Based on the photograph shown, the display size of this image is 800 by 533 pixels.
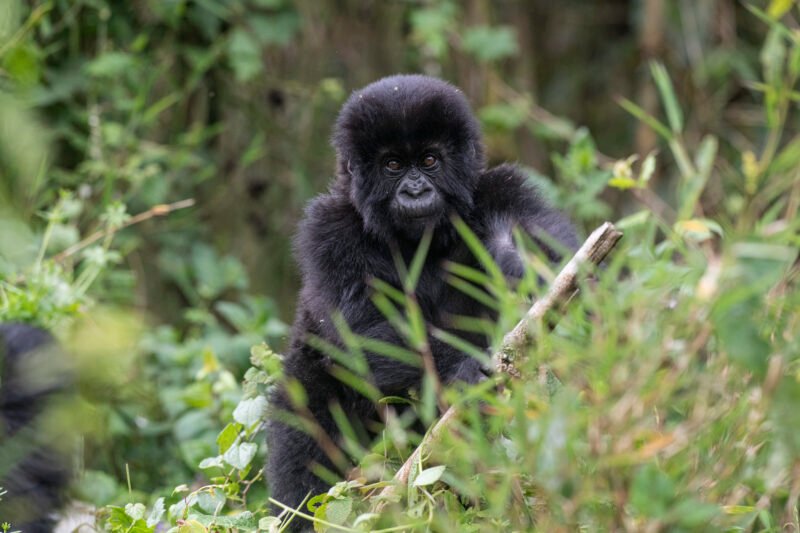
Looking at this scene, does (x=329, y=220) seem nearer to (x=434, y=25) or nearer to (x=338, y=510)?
(x=338, y=510)

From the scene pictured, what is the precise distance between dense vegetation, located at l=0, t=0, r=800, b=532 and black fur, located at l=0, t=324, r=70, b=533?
0.14 meters

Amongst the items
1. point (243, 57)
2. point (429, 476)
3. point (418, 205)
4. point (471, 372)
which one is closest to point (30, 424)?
point (418, 205)

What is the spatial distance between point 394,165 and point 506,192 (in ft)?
1.00

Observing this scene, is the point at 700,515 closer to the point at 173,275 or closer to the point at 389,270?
the point at 389,270

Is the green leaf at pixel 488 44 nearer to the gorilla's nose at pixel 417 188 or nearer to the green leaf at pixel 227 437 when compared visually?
the gorilla's nose at pixel 417 188

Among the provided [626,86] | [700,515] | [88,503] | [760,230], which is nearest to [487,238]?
[760,230]

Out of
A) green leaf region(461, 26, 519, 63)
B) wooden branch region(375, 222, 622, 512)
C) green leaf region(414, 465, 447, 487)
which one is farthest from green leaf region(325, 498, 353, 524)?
green leaf region(461, 26, 519, 63)

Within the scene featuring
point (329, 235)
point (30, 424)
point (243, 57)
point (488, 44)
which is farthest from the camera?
point (488, 44)

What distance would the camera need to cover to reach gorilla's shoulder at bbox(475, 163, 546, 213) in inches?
113

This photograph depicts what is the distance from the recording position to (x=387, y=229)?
9.59 feet

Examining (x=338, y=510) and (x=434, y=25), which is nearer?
(x=338, y=510)

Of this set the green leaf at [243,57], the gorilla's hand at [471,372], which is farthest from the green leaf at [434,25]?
the gorilla's hand at [471,372]

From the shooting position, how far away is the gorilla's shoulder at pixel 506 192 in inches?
113

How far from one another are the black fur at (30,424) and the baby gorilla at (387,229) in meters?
0.78
